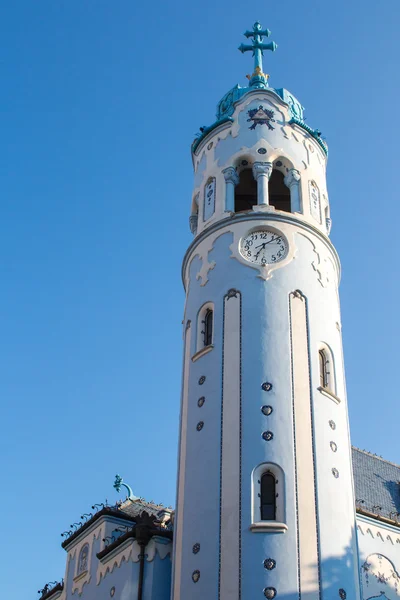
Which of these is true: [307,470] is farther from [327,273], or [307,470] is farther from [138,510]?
[138,510]

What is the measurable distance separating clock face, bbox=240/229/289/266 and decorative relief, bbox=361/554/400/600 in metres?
9.65

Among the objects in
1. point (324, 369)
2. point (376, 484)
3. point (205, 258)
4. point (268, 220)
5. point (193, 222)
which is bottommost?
point (376, 484)

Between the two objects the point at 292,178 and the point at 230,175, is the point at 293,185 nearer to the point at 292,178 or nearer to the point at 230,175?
the point at 292,178

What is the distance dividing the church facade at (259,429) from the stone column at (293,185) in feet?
0.17

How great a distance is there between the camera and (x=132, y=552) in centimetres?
2477

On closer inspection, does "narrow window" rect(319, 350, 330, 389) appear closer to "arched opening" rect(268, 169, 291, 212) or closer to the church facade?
the church facade

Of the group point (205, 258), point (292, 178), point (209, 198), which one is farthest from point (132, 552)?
point (292, 178)

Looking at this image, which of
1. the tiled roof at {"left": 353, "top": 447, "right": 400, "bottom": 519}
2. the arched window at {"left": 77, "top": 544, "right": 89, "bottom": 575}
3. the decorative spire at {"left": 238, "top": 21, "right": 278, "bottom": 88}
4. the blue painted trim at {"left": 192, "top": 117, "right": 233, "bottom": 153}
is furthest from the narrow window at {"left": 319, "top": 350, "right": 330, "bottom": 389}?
the decorative spire at {"left": 238, "top": 21, "right": 278, "bottom": 88}

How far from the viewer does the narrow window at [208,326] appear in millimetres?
26055

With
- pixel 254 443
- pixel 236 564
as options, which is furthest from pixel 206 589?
pixel 254 443

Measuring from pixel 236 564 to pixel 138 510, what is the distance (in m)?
10.7

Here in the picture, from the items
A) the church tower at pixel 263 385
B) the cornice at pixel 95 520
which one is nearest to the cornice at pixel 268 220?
the church tower at pixel 263 385

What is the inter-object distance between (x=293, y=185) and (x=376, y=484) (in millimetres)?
11377

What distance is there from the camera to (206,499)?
22375 mm
